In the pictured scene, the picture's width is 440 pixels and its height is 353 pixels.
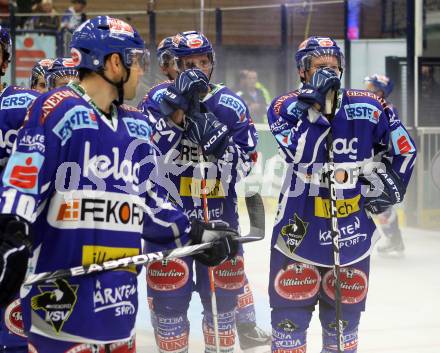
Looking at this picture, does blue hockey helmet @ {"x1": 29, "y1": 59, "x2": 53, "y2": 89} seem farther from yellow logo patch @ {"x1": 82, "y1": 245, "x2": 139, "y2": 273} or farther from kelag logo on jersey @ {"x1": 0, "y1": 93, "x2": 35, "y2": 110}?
yellow logo patch @ {"x1": 82, "y1": 245, "x2": 139, "y2": 273}

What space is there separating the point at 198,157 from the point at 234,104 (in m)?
0.34

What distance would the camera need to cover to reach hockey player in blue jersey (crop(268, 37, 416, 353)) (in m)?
4.35

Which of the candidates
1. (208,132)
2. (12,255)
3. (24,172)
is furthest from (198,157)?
(12,255)

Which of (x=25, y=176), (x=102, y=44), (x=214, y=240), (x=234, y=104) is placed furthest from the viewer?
(x=234, y=104)

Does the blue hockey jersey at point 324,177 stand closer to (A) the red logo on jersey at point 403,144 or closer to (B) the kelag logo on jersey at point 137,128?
(A) the red logo on jersey at point 403,144

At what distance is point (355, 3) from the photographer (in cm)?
1198

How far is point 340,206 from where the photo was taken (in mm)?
4383

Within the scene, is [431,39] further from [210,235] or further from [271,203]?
[210,235]

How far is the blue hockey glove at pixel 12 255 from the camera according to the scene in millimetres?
2684

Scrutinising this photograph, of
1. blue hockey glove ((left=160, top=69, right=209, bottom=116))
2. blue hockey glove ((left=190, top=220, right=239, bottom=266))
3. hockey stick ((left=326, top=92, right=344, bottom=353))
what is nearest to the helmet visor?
hockey stick ((left=326, top=92, right=344, bottom=353))

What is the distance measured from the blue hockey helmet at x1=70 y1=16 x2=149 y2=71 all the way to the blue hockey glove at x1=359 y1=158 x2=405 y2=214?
5.31 ft

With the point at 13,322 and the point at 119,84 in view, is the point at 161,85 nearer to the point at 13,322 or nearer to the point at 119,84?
the point at 13,322

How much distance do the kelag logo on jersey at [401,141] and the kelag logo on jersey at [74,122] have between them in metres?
1.93

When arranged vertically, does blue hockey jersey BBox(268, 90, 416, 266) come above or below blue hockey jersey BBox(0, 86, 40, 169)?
below
